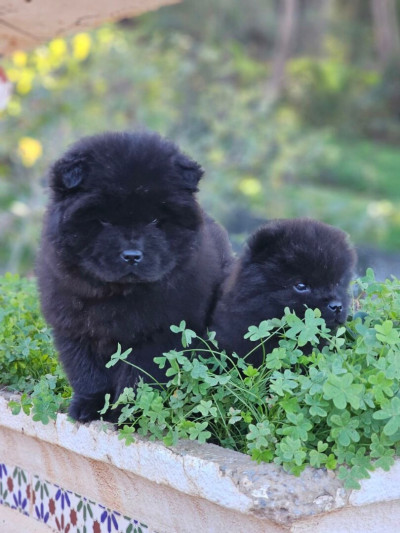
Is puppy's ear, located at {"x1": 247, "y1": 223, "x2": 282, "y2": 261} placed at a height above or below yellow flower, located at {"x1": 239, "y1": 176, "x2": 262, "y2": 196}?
below

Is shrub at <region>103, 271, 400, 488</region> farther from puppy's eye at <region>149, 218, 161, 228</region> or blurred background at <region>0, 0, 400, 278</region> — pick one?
blurred background at <region>0, 0, 400, 278</region>

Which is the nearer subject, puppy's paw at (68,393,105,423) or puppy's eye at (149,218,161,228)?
puppy's eye at (149,218,161,228)

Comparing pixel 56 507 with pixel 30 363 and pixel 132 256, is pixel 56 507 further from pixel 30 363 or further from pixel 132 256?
pixel 132 256

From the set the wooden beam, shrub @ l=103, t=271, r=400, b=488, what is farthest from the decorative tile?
the wooden beam

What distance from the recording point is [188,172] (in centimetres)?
293

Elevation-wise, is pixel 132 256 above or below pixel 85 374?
above

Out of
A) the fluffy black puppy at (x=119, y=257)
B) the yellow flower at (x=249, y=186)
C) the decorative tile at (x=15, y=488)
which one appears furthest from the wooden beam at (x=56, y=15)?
the yellow flower at (x=249, y=186)

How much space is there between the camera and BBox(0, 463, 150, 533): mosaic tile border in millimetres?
2953

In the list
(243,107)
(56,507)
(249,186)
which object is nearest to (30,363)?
(56,507)

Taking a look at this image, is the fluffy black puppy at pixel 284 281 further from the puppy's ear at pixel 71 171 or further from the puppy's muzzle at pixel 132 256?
the puppy's ear at pixel 71 171

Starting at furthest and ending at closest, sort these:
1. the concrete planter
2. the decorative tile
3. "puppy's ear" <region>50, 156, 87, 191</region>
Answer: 1. the decorative tile
2. "puppy's ear" <region>50, 156, 87, 191</region>
3. the concrete planter

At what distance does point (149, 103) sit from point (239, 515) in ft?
32.6

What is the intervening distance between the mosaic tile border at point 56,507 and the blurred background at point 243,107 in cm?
126

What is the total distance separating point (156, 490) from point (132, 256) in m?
0.77
